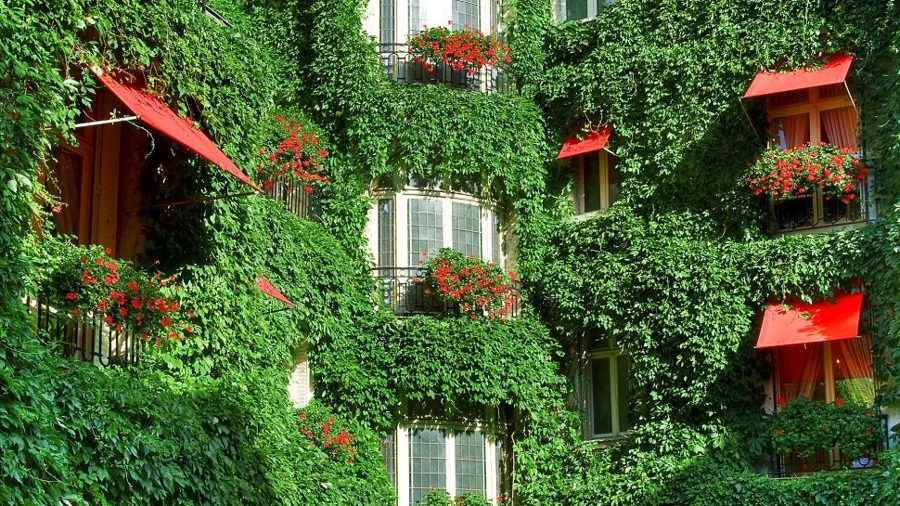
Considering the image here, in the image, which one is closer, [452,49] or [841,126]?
[841,126]

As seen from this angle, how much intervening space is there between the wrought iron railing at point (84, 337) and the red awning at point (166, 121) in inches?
89.5

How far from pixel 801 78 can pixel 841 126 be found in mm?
1190

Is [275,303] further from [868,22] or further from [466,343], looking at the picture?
[868,22]

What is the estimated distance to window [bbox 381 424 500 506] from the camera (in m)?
25.7

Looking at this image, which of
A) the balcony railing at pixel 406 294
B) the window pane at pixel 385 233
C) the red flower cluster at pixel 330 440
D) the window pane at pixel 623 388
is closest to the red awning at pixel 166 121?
the red flower cluster at pixel 330 440

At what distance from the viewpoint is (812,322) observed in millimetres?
23750

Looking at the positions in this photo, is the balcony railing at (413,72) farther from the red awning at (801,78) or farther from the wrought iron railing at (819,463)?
the wrought iron railing at (819,463)

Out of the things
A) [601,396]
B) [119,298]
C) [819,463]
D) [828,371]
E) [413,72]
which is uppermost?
[413,72]

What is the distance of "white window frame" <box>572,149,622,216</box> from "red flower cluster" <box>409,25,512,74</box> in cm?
259

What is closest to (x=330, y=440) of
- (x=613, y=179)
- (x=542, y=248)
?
(x=542, y=248)

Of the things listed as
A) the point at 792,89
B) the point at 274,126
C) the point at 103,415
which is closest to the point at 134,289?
the point at 103,415

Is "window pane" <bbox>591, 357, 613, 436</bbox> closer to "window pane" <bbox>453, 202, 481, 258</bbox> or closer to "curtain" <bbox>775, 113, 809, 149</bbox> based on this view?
"window pane" <bbox>453, 202, 481, 258</bbox>

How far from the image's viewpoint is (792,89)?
24.5 m

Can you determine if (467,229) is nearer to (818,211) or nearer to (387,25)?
(387,25)
